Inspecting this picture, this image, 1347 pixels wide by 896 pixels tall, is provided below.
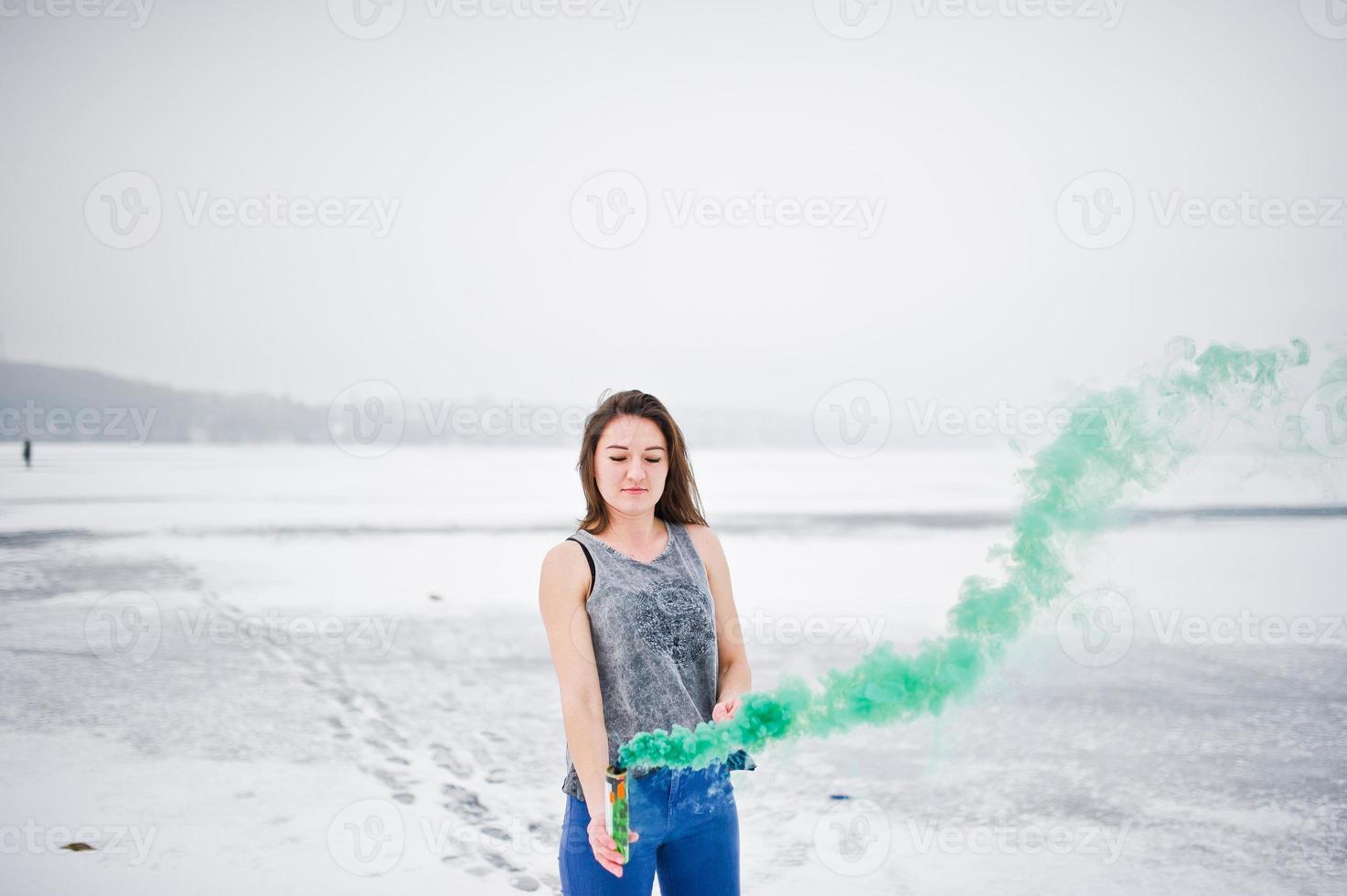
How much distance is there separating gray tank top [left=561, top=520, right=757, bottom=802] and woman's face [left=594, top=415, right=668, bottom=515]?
5.0 inches

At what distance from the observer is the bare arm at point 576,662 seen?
82.7 inches

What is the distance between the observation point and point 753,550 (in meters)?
14.4

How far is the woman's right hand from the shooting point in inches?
80.0

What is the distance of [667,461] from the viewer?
2379 mm

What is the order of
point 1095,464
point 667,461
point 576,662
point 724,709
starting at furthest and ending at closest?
point 1095,464 → point 667,461 → point 724,709 → point 576,662

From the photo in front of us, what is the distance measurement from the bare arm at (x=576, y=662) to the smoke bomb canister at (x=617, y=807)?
55mm

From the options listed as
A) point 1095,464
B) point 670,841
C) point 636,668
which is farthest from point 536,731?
point 1095,464

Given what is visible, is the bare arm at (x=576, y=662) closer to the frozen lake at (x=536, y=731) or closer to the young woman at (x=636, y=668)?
the young woman at (x=636, y=668)

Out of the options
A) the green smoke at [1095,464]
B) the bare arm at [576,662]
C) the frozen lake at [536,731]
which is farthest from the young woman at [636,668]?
the green smoke at [1095,464]

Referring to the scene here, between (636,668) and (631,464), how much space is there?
0.49 m

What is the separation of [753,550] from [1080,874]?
10.2m

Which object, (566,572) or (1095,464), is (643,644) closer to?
(566,572)

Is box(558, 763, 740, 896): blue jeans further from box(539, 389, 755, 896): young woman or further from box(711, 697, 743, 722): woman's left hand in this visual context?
box(711, 697, 743, 722): woman's left hand

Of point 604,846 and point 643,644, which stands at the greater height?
point 643,644
